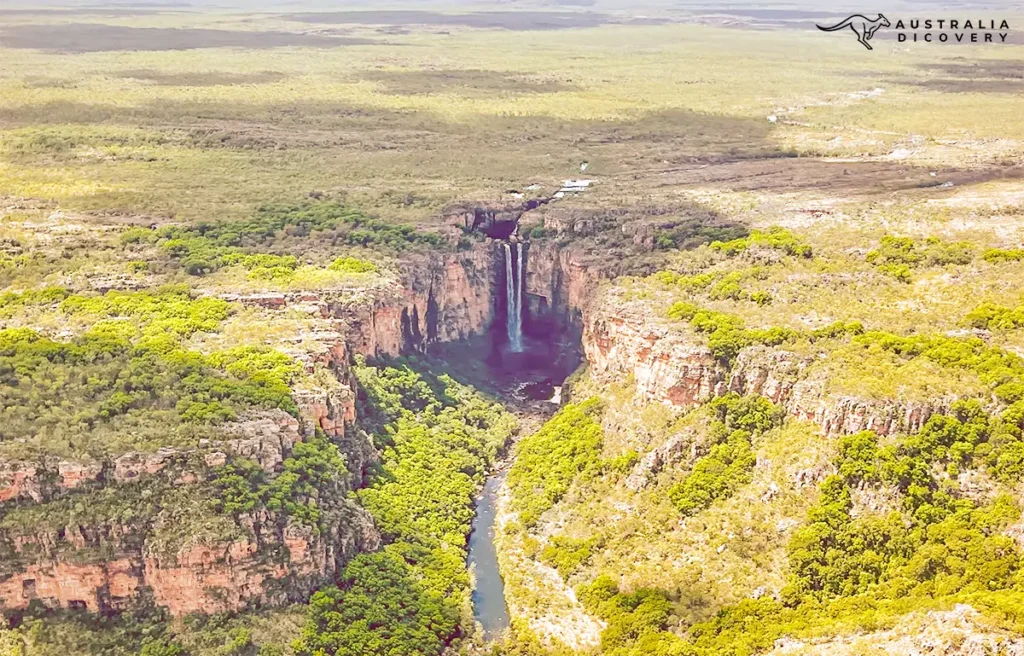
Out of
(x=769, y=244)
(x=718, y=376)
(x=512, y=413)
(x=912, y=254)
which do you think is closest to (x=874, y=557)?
(x=718, y=376)

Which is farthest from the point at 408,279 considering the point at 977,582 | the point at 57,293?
the point at 977,582

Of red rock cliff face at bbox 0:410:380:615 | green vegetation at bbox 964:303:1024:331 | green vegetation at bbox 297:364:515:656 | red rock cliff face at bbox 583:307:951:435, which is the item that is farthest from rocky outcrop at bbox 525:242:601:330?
red rock cliff face at bbox 0:410:380:615

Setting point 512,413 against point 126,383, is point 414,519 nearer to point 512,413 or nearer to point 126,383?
point 126,383

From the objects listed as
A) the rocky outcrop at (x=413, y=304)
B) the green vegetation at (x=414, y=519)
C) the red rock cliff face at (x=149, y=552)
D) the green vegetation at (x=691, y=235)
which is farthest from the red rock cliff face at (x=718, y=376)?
the red rock cliff face at (x=149, y=552)

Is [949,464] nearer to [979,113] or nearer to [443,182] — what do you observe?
[443,182]

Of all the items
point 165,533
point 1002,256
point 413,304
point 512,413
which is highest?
point 1002,256

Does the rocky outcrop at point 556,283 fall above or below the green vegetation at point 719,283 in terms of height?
below

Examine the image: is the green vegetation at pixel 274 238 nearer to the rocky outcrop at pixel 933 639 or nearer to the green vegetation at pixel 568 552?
the green vegetation at pixel 568 552
